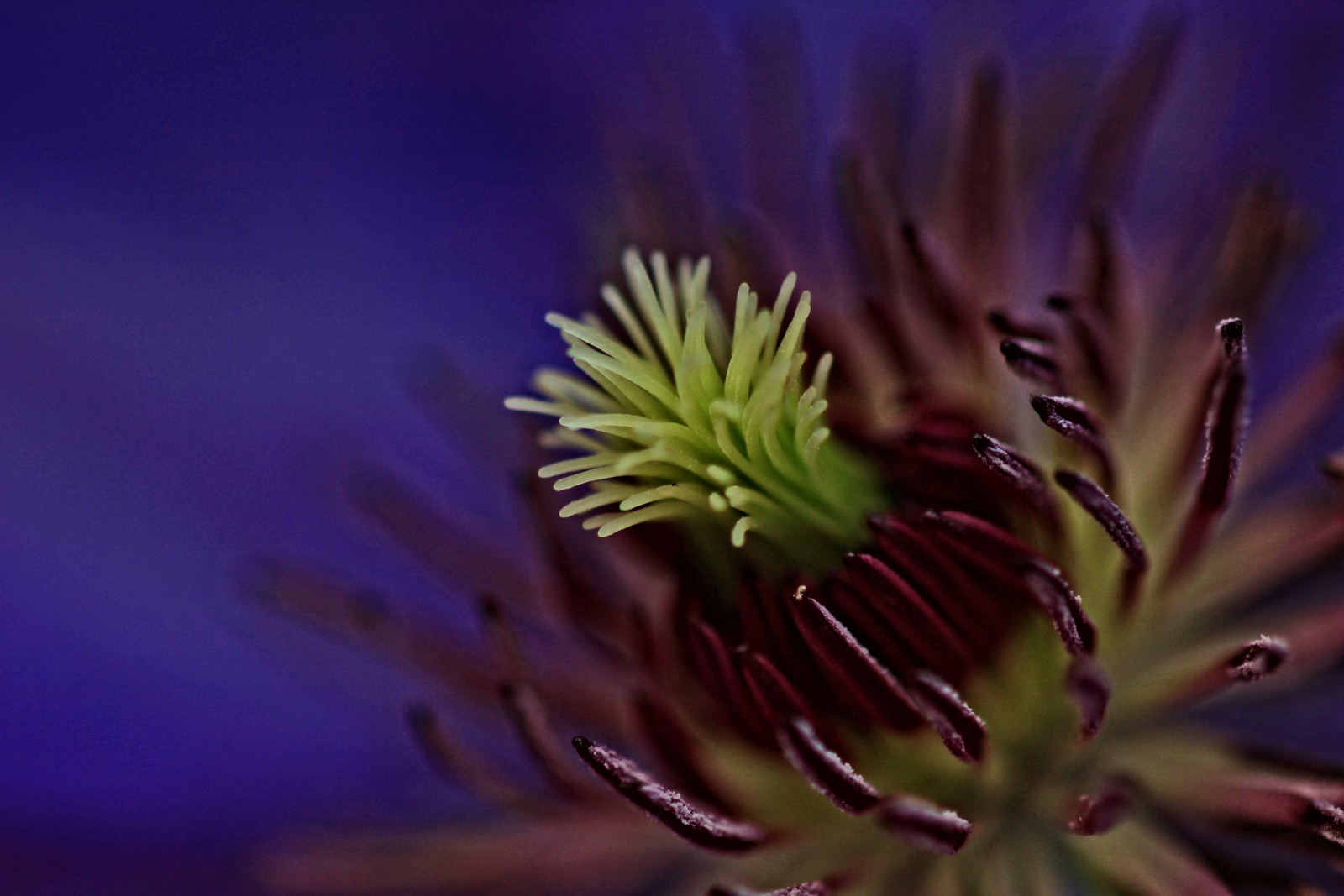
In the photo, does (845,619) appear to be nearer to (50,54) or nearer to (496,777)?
(496,777)

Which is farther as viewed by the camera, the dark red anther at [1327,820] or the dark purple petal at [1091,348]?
the dark purple petal at [1091,348]

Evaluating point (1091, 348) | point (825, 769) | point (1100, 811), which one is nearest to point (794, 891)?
point (825, 769)

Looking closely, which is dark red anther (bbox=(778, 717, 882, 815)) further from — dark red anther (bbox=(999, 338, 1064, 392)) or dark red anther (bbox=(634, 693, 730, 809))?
dark red anther (bbox=(999, 338, 1064, 392))

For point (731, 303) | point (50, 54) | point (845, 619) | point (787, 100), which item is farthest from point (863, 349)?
point (50, 54)

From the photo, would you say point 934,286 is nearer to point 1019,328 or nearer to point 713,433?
point 1019,328

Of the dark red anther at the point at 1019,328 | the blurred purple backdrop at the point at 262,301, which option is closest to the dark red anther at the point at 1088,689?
the dark red anther at the point at 1019,328

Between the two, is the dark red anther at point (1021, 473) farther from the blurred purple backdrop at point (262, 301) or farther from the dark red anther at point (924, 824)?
the blurred purple backdrop at point (262, 301)

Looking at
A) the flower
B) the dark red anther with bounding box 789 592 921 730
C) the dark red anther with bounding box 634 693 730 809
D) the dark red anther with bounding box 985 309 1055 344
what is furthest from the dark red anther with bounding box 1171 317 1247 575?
Result: the dark red anther with bounding box 634 693 730 809
